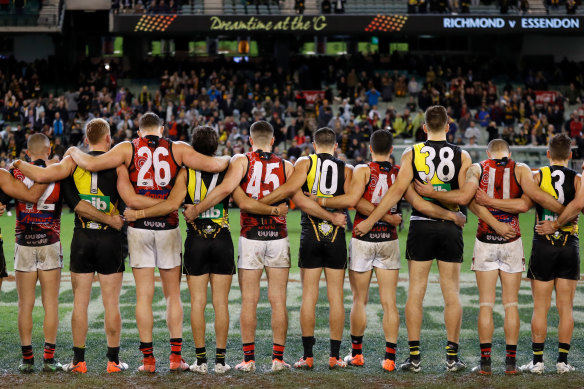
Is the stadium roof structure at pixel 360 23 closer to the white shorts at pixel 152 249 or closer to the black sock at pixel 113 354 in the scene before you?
the white shorts at pixel 152 249

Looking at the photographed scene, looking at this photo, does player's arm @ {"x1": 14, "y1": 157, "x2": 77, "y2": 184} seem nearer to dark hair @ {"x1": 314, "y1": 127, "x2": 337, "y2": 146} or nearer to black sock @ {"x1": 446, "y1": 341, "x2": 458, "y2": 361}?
dark hair @ {"x1": 314, "y1": 127, "x2": 337, "y2": 146}

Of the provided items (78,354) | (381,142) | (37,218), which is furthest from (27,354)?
(381,142)

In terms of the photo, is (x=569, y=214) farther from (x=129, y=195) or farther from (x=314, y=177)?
(x=129, y=195)

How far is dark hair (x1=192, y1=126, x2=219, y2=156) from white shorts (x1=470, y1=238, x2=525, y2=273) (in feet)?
8.47

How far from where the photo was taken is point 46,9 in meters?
36.1

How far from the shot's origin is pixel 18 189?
6.91 m

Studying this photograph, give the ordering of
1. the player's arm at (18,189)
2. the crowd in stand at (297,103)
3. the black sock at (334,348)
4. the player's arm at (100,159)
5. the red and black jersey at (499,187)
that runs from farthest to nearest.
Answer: the crowd in stand at (297,103)
the black sock at (334,348)
the red and black jersey at (499,187)
the player's arm at (18,189)
the player's arm at (100,159)

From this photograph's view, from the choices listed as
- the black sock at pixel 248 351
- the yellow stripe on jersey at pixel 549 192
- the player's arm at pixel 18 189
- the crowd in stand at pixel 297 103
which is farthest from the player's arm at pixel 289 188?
the crowd in stand at pixel 297 103

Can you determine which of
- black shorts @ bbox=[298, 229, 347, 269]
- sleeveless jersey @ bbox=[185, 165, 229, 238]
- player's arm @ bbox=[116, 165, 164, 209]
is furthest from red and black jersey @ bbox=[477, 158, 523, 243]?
player's arm @ bbox=[116, 165, 164, 209]

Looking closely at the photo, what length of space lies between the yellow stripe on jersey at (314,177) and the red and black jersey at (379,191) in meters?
0.39

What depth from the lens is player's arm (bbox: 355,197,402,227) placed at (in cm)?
705

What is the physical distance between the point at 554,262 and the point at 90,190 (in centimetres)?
415

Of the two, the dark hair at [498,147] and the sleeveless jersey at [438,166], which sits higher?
the dark hair at [498,147]

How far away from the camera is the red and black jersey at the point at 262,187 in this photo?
7.06 metres
